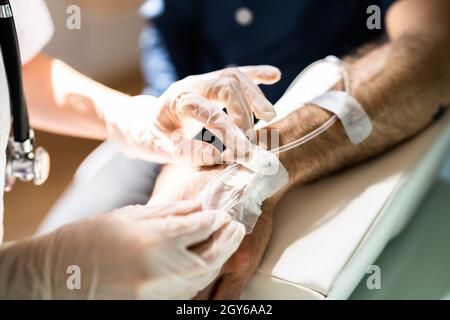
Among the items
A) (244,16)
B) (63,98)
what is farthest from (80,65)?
(244,16)

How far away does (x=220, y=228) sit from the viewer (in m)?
0.73

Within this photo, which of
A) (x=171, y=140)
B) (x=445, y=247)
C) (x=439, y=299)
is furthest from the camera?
(x=445, y=247)

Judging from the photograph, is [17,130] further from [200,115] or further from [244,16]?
[244,16]

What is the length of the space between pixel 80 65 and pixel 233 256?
0.38 meters

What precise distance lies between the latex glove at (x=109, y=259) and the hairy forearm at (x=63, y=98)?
242 mm

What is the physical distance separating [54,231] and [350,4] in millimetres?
771

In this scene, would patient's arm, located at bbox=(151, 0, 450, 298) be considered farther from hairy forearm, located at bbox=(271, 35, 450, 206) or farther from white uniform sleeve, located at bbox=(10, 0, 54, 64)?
white uniform sleeve, located at bbox=(10, 0, 54, 64)

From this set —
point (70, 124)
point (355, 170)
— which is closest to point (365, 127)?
point (355, 170)

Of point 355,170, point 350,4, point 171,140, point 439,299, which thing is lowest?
point 439,299

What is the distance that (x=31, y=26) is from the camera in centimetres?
85

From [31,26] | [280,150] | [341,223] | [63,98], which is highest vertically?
[31,26]

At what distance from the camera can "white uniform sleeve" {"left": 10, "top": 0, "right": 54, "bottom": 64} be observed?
2.70 ft

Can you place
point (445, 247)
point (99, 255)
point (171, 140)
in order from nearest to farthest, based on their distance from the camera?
point (99, 255)
point (171, 140)
point (445, 247)

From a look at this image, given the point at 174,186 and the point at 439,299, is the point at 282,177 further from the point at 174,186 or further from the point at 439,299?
the point at 439,299
